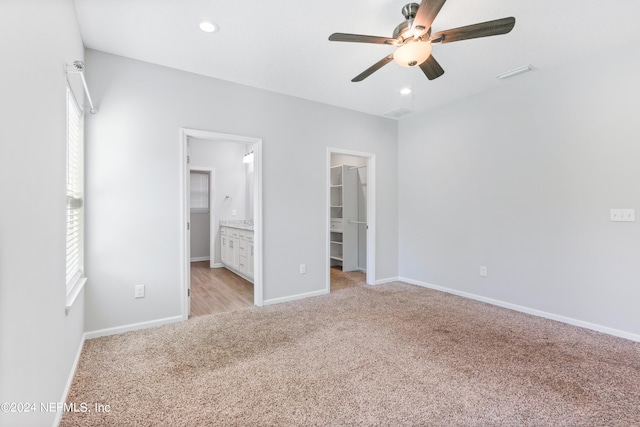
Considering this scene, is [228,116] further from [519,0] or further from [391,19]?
[519,0]

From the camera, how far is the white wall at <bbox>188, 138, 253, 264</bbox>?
20.5 ft

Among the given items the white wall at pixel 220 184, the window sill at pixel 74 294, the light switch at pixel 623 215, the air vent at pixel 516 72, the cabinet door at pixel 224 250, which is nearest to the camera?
the window sill at pixel 74 294

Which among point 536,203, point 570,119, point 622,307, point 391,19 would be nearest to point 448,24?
point 391,19

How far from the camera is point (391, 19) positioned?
2383mm

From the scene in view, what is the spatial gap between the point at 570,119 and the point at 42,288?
4471 millimetres

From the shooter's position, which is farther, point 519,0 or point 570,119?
point 570,119

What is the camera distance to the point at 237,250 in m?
→ 5.25

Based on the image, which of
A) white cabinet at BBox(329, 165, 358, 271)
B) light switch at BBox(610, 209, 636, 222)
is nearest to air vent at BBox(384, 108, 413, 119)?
white cabinet at BBox(329, 165, 358, 271)

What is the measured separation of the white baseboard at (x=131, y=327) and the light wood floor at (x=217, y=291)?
0.26m

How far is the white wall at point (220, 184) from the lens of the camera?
6.24 meters

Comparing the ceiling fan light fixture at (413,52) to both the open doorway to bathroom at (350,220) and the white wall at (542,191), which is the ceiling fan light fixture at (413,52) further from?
the open doorway to bathroom at (350,220)

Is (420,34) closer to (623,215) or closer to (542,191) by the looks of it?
(542,191)

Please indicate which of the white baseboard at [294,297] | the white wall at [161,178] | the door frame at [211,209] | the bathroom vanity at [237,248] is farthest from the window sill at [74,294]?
the door frame at [211,209]

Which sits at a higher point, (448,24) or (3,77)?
(448,24)
